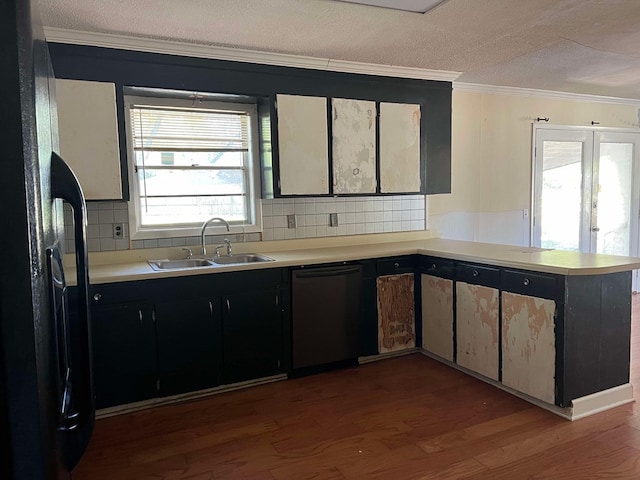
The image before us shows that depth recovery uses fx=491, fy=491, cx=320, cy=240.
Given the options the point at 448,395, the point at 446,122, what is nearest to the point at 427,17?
the point at 446,122

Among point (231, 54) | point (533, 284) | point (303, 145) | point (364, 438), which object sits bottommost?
point (364, 438)

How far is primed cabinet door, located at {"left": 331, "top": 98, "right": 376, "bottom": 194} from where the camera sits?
383 cm

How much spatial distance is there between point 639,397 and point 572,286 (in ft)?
3.29

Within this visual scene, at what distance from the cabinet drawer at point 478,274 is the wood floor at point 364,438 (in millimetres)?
705

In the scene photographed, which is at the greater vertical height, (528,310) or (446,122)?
(446,122)

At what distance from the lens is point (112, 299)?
2891 millimetres

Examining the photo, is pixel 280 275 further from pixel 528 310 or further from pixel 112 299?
pixel 528 310

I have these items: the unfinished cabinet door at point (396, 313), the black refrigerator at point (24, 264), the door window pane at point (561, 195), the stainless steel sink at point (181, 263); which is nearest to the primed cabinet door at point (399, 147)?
the unfinished cabinet door at point (396, 313)

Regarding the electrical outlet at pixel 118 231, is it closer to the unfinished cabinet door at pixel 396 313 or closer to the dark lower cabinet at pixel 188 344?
the dark lower cabinet at pixel 188 344

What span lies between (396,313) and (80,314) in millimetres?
2979

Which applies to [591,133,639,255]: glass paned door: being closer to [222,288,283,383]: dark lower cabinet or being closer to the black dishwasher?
the black dishwasher

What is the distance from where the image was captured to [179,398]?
3.16 meters

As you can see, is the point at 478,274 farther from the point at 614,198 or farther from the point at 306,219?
the point at 614,198

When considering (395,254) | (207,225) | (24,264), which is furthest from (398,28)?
(24,264)
